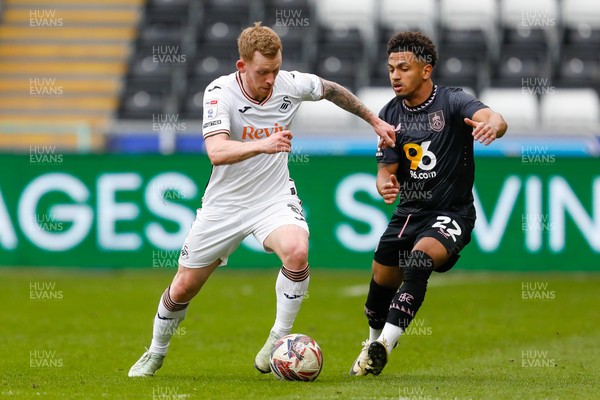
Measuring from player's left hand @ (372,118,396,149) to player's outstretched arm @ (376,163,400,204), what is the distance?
0.19 metres

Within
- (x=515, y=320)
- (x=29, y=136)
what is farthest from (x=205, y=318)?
(x=29, y=136)

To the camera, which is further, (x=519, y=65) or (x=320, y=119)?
(x=519, y=65)

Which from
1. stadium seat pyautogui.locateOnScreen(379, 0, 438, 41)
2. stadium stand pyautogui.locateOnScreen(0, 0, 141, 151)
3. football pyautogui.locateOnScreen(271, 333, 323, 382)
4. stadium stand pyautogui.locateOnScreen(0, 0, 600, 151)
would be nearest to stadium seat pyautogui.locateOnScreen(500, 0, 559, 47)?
stadium stand pyautogui.locateOnScreen(0, 0, 600, 151)

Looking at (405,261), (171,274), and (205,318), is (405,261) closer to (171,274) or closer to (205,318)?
(205,318)

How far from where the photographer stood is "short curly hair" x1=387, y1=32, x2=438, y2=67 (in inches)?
333

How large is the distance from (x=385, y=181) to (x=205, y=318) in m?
4.70

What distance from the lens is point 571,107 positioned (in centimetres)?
1969

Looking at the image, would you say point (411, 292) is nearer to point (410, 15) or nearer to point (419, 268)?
point (419, 268)

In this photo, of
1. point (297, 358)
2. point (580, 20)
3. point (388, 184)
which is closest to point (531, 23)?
point (580, 20)

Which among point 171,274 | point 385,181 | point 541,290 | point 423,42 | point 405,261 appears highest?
point 423,42

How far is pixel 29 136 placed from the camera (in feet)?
59.7

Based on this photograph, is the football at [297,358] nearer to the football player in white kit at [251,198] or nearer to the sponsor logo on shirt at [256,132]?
the football player in white kit at [251,198]

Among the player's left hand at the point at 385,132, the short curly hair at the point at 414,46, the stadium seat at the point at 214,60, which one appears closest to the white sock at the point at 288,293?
the player's left hand at the point at 385,132

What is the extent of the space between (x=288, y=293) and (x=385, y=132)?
1326 mm
